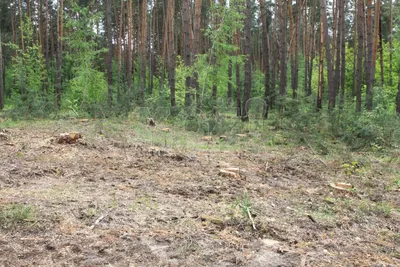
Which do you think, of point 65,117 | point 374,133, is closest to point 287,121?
point 374,133

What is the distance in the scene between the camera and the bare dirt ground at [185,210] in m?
2.62

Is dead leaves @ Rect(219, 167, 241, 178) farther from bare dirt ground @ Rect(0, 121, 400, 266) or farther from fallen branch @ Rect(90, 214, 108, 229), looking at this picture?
fallen branch @ Rect(90, 214, 108, 229)

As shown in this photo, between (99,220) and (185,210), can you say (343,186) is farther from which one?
(99,220)

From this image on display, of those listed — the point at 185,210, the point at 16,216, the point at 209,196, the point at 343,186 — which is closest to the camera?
the point at 16,216

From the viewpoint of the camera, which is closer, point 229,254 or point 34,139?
point 229,254

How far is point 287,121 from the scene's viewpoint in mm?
9906

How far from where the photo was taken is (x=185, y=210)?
356cm

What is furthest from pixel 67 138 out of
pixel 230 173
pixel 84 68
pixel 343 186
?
pixel 84 68

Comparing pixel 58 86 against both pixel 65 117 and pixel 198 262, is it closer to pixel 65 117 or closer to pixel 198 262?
pixel 65 117

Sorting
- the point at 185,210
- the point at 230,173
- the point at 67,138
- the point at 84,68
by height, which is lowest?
the point at 185,210

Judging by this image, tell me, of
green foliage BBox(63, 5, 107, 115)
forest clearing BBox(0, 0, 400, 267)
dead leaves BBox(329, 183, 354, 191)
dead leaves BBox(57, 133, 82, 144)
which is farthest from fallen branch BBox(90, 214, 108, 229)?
green foliage BBox(63, 5, 107, 115)

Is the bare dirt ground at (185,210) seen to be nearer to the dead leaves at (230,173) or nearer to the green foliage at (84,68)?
the dead leaves at (230,173)

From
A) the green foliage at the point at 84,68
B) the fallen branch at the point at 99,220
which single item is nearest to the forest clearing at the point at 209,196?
the fallen branch at the point at 99,220

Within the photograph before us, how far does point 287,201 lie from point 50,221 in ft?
8.29
